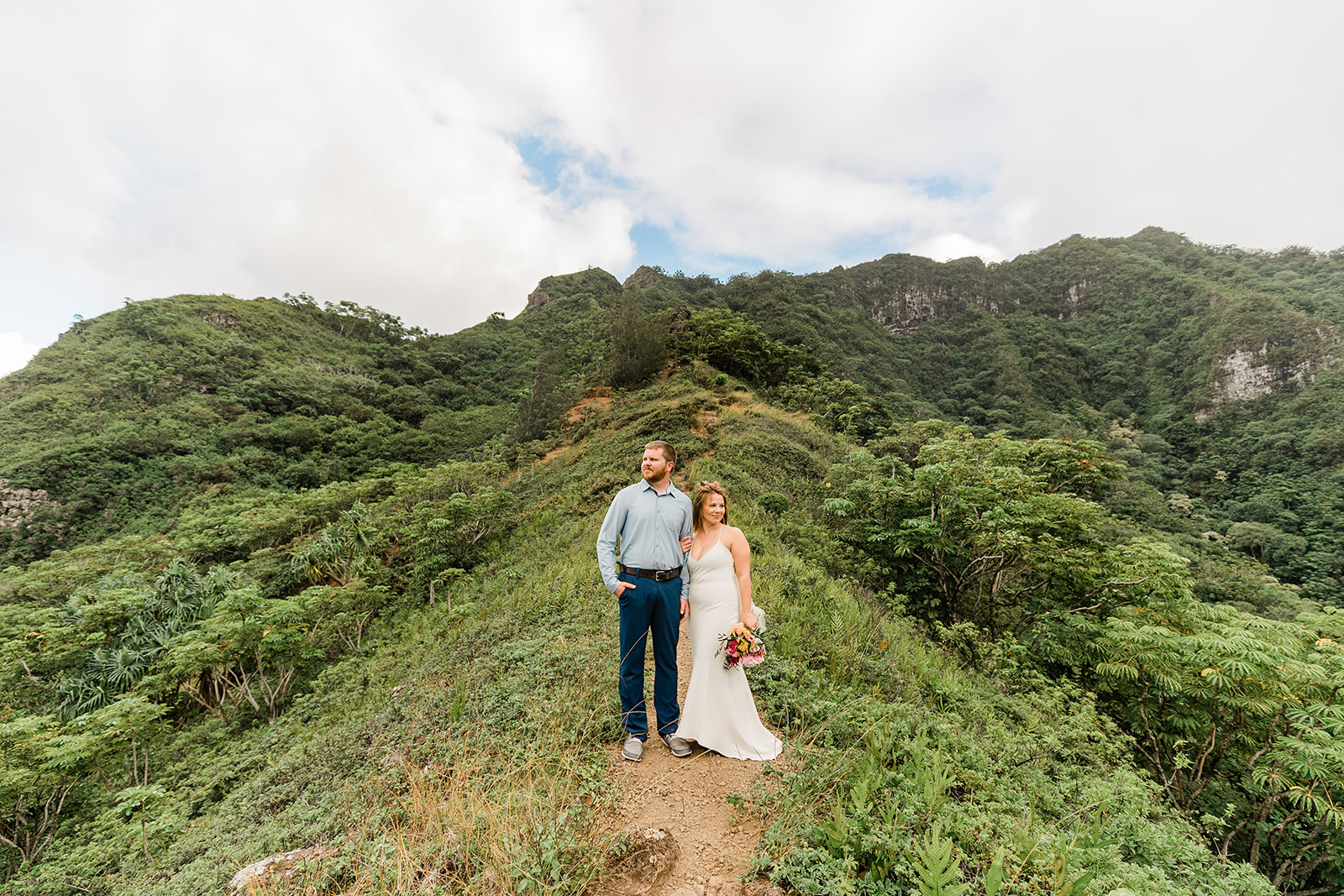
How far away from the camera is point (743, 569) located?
3.13m

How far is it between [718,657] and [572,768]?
114cm

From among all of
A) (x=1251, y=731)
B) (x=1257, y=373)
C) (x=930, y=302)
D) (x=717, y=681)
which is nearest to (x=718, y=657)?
(x=717, y=681)

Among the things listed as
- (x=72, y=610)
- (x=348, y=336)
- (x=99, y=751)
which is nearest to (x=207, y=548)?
(x=72, y=610)

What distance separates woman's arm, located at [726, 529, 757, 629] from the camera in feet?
10.0

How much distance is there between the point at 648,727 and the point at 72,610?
1524cm

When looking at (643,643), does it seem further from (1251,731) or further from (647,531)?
(1251,731)

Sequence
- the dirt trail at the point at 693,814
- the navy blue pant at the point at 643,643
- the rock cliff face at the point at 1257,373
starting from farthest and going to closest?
the rock cliff face at the point at 1257,373
the navy blue pant at the point at 643,643
the dirt trail at the point at 693,814

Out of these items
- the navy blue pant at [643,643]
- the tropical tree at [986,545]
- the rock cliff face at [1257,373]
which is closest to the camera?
the navy blue pant at [643,643]

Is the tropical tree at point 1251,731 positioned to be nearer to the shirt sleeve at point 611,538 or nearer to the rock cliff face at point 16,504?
the shirt sleeve at point 611,538

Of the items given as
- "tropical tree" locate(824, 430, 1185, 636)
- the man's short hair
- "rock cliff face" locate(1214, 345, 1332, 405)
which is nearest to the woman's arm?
the man's short hair

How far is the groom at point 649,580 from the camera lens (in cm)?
303

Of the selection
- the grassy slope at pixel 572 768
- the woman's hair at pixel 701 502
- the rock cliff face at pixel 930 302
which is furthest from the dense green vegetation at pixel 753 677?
the rock cliff face at pixel 930 302

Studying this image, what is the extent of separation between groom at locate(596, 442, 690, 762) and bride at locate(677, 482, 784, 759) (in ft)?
0.43

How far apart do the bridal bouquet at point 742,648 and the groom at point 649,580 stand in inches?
14.4
